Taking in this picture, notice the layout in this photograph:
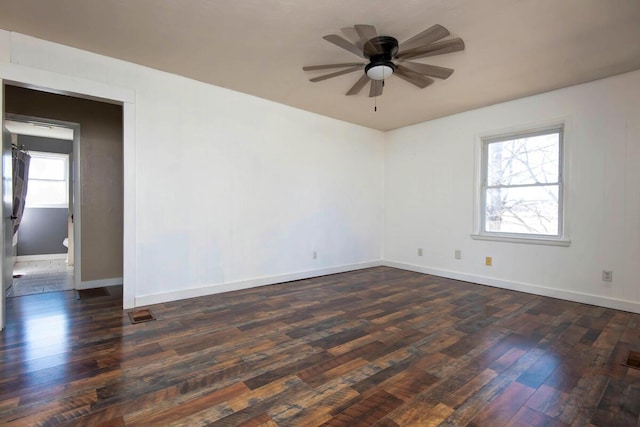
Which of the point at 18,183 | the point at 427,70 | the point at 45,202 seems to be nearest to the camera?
the point at 427,70

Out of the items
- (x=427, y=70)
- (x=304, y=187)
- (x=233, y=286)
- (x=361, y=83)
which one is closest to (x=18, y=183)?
(x=233, y=286)

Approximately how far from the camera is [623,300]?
3.37 metres

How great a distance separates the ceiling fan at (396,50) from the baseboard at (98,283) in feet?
12.9

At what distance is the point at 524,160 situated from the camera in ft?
13.8

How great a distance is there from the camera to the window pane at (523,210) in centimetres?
396

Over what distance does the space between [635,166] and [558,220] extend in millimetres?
905

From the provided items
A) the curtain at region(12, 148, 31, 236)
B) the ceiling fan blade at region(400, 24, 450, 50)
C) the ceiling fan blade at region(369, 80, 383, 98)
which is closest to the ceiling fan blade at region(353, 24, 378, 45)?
the ceiling fan blade at region(400, 24, 450, 50)

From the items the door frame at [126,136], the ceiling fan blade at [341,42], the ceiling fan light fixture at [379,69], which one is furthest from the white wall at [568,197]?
the door frame at [126,136]

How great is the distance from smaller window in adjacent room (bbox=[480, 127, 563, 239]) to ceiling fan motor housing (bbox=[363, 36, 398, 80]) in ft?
8.27

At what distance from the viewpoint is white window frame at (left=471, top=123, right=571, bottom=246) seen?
3.81 m

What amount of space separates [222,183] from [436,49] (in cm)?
275

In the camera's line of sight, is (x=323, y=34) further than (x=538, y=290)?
No

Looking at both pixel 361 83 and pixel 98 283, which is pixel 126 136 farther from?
pixel 361 83

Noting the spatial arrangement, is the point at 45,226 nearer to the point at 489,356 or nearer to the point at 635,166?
the point at 489,356
